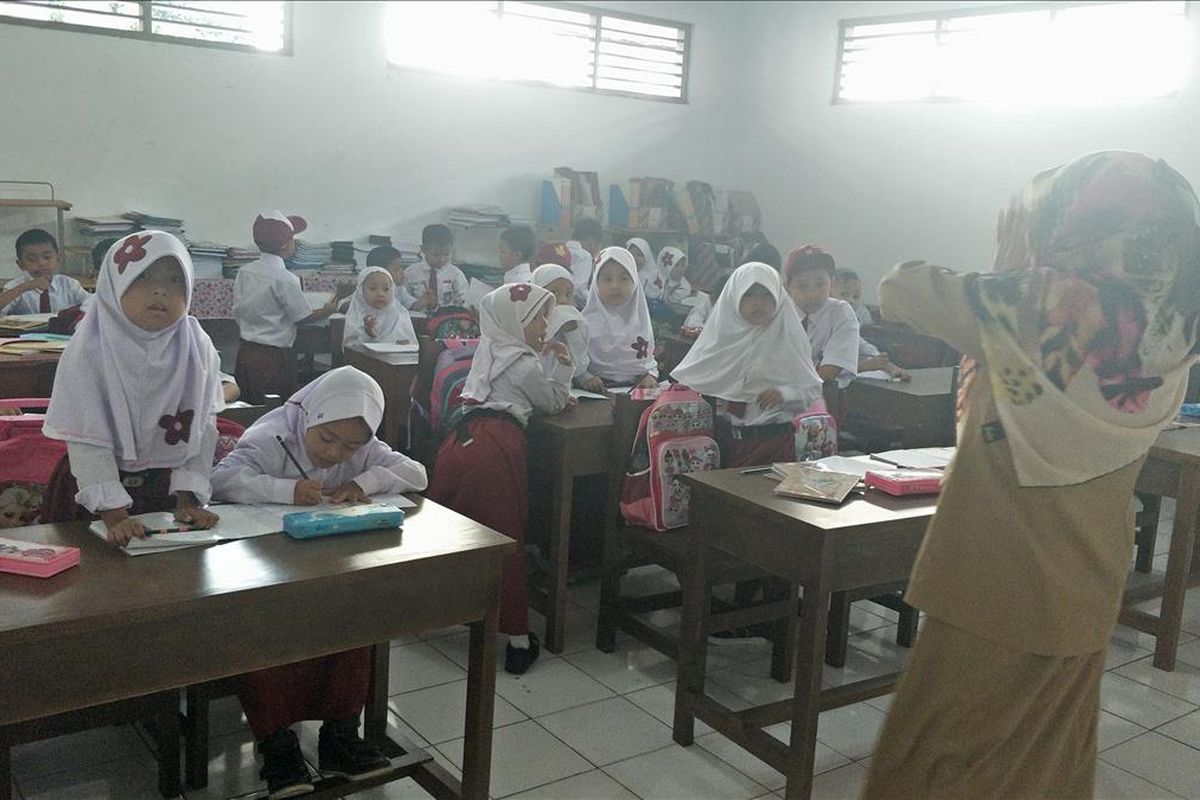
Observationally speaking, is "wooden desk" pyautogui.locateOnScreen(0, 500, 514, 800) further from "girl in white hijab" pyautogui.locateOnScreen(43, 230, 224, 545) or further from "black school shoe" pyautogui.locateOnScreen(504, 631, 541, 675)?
"black school shoe" pyautogui.locateOnScreen(504, 631, 541, 675)

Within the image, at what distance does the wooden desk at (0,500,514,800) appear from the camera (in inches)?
60.2

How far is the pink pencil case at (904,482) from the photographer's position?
247 cm

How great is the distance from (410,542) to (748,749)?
3.39ft

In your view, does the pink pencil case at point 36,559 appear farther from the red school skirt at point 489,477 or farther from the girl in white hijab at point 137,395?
the red school skirt at point 489,477

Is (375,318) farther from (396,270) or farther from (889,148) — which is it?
(889,148)

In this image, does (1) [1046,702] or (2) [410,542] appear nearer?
(1) [1046,702]

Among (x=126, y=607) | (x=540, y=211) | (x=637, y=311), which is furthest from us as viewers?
(x=540, y=211)

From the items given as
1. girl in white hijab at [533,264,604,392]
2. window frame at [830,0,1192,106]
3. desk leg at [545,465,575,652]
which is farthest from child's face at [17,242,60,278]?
window frame at [830,0,1192,106]

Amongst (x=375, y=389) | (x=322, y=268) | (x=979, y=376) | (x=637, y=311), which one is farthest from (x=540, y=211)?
(x=979, y=376)

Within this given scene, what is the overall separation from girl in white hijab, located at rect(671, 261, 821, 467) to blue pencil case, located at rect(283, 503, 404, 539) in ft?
4.49

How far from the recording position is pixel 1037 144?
21.7 feet

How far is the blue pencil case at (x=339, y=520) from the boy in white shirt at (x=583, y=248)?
460cm

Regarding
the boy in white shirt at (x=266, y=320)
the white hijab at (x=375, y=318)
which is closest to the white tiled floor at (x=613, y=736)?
the white hijab at (x=375, y=318)

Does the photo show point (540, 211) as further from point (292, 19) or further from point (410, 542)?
point (410, 542)
